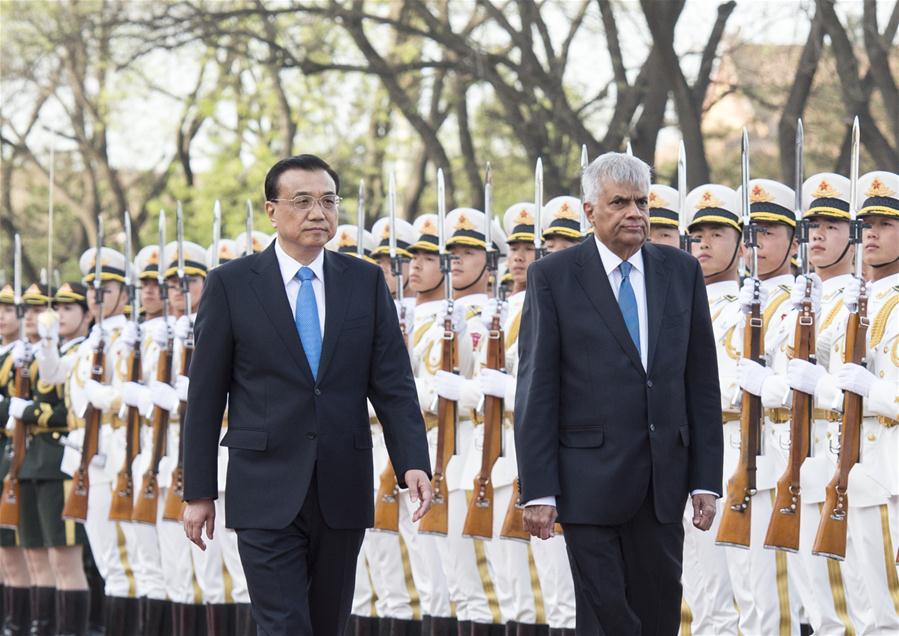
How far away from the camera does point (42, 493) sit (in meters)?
11.8

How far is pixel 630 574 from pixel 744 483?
198 cm

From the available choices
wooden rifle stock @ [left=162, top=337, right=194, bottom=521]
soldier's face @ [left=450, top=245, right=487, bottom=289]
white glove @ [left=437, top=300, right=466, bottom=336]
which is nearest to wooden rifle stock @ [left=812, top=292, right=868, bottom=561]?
white glove @ [left=437, top=300, right=466, bottom=336]

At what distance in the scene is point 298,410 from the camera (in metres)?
6.02

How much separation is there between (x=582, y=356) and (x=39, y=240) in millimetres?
24764

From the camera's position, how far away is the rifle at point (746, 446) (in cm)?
762

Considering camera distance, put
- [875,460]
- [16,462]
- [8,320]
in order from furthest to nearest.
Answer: [8,320] → [16,462] → [875,460]

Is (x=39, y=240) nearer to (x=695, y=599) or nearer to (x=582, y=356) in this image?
(x=695, y=599)

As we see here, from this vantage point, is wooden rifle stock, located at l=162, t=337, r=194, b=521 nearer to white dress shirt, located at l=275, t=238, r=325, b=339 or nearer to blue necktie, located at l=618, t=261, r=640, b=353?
white dress shirt, located at l=275, t=238, r=325, b=339

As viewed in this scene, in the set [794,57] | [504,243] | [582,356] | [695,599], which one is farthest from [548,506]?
[794,57]

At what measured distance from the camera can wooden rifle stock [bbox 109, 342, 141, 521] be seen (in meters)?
11.0

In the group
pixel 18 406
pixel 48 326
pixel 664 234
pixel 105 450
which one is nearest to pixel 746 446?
pixel 664 234

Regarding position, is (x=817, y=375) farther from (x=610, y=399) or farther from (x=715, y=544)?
(x=610, y=399)

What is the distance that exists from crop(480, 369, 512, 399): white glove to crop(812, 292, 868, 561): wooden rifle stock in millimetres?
2010

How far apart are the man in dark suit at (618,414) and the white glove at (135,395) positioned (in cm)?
540
